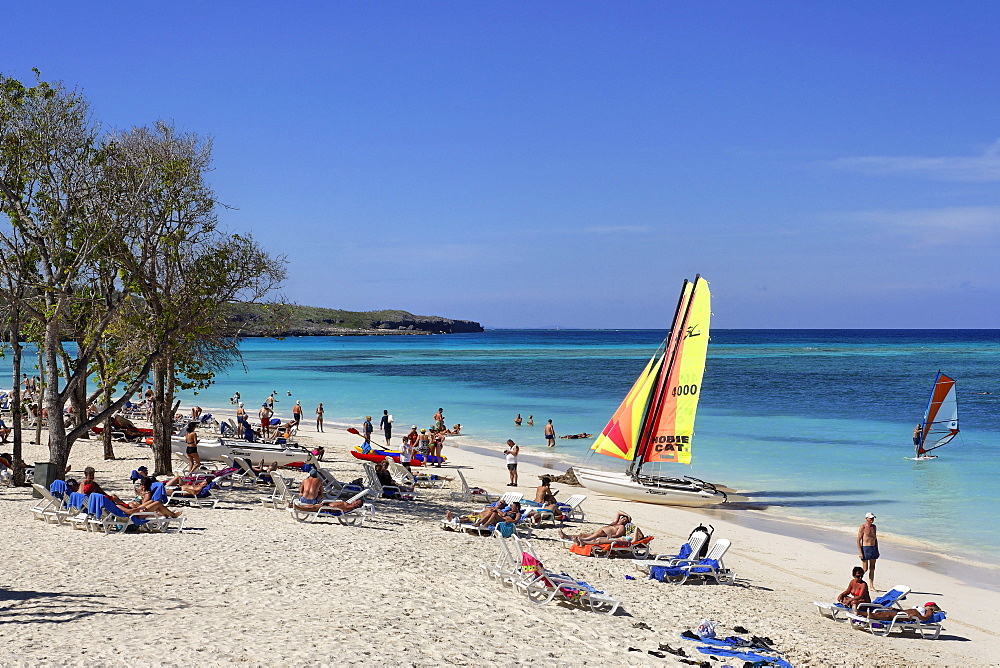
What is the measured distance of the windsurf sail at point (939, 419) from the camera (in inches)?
1152

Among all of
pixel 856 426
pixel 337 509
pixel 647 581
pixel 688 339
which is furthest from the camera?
pixel 856 426

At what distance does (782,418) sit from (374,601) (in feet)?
116

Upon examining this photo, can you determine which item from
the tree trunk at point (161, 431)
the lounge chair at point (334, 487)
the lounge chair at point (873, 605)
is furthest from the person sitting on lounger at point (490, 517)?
the tree trunk at point (161, 431)

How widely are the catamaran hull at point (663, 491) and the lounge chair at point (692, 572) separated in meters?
7.17

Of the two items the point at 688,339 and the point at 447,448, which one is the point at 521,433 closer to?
the point at 447,448

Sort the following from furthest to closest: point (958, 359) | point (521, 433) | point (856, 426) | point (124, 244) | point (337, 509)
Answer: point (958, 359) < point (856, 426) < point (521, 433) < point (124, 244) < point (337, 509)

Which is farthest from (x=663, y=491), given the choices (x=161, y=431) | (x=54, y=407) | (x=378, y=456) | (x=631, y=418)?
(x=54, y=407)

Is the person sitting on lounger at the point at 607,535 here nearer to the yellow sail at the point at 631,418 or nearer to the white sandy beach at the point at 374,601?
the white sandy beach at the point at 374,601

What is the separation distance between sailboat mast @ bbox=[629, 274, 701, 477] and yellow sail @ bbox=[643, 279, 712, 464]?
26 millimetres

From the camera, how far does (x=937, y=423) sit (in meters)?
30.4

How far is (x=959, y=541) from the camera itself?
1681 cm

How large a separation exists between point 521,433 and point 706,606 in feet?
81.5

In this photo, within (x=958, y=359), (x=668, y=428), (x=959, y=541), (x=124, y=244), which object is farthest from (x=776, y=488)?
(x=958, y=359)

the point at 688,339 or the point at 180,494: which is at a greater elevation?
the point at 688,339
